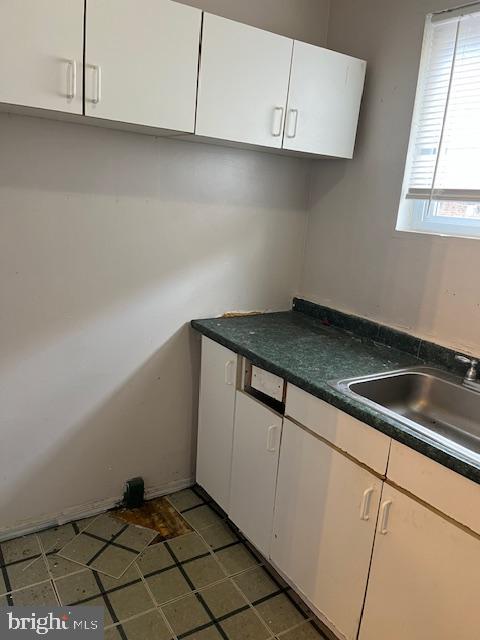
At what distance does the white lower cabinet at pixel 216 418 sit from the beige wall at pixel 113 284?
13 centimetres

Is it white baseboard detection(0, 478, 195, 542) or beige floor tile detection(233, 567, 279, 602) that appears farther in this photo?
white baseboard detection(0, 478, 195, 542)

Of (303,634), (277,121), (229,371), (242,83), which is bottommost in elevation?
(303,634)

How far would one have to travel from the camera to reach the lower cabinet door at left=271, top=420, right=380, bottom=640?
1478 mm

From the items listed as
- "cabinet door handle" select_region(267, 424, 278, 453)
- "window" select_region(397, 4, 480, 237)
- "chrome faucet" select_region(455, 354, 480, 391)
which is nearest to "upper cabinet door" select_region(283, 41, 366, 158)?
"window" select_region(397, 4, 480, 237)

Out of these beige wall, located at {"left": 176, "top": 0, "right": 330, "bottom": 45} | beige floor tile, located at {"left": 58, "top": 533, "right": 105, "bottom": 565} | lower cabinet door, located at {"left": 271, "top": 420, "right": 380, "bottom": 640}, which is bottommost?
beige floor tile, located at {"left": 58, "top": 533, "right": 105, "bottom": 565}

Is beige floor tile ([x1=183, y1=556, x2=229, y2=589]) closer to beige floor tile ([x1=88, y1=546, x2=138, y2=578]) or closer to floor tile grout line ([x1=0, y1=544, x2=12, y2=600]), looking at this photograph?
beige floor tile ([x1=88, y1=546, x2=138, y2=578])

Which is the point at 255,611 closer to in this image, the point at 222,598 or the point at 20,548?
the point at 222,598

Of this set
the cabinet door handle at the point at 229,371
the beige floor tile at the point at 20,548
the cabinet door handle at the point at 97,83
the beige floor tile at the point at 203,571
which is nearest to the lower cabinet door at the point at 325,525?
the beige floor tile at the point at 203,571

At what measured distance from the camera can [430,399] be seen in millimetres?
1793

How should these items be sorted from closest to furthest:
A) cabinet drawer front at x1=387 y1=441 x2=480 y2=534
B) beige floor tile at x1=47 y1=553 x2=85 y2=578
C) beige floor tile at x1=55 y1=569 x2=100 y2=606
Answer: cabinet drawer front at x1=387 y1=441 x2=480 y2=534 < beige floor tile at x1=55 y1=569 x2=100 y2=606 < beige floor tile at x1=47 y1=553 x2=85 y2=578

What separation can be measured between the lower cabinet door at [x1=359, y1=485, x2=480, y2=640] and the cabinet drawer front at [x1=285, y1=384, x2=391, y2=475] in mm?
112

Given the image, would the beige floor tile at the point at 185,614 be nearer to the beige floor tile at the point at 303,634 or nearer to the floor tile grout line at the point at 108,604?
the floor tile grout line at the point at 108,604

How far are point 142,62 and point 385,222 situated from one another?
1.14 metres

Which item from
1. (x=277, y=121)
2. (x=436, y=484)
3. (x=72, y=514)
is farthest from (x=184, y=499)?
(x=277, y=121)
